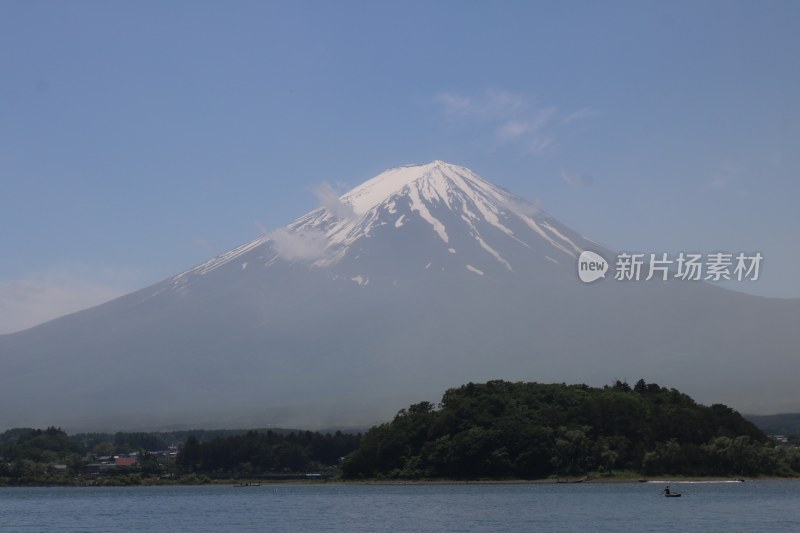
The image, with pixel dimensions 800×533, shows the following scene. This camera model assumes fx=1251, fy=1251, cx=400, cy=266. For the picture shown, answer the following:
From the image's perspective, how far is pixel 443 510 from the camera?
7062 centimetres

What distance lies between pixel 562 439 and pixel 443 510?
102 ft

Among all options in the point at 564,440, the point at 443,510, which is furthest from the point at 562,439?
the point at 443,510

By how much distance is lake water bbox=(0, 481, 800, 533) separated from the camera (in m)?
60.2

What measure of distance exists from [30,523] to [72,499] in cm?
3489

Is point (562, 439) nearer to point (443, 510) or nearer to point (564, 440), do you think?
point (564, 440)

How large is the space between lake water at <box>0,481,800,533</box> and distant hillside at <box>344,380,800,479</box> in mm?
3341

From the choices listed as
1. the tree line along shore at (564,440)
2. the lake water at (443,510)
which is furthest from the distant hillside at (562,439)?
the lake water at (443,510)

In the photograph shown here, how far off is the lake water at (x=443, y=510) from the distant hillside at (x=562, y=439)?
11.0ft

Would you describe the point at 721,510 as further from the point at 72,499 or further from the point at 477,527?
the point at 72,499

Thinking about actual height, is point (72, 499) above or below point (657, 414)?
below

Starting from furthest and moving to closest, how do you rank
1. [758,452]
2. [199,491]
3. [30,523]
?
[199,491] → [758,452] → [30,523]

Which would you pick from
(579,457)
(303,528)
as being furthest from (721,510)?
(579,457)

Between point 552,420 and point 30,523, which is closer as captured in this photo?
point 30,523

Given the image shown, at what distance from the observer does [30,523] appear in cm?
7338
